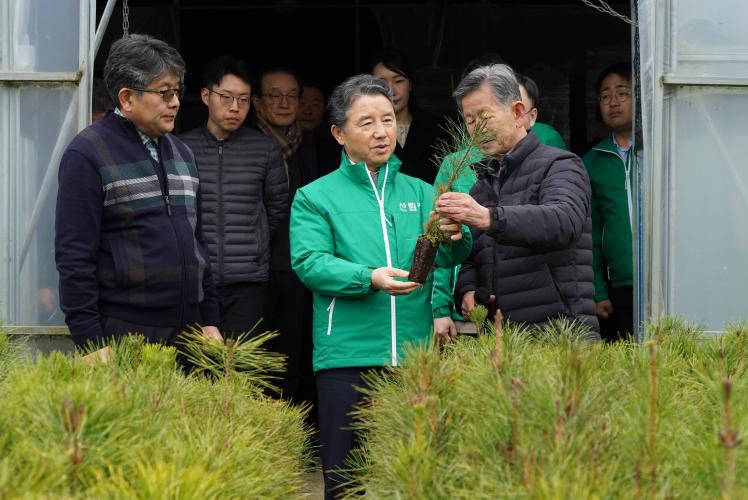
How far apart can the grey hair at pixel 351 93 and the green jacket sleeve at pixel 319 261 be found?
29 cm

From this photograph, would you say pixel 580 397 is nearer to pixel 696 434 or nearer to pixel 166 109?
pixel 696 434

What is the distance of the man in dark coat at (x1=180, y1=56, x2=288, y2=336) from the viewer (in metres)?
5.10

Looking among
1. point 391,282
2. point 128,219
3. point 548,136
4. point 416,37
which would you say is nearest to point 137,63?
point 128,219

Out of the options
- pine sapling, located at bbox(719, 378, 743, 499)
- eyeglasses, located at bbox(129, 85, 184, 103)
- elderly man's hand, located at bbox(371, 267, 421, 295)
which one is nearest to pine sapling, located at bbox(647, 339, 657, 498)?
pine sapling, located at bbox(719, 378, 743, 499)

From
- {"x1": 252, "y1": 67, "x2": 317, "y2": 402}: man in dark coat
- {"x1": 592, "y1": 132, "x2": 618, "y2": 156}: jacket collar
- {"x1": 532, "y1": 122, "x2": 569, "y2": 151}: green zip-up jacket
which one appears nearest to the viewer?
{"x1": 532, "y1": 122, "x2": 569, "y2": 151}: green zip-up jacket

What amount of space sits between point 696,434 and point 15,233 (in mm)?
3106

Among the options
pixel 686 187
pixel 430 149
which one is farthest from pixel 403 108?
pixel 686 187

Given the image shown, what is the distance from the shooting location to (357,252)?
3.97 meters

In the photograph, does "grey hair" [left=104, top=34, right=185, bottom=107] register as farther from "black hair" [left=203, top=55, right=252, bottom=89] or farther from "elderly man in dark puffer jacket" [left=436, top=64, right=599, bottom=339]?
"black hair" [left=203, top=55, right=252, bottom=89]

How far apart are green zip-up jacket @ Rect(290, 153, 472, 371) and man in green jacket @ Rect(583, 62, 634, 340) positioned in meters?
1.39

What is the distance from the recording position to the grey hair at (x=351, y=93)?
13.3 ft

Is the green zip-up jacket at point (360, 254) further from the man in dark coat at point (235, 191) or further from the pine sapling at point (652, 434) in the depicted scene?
the pine sapling at point (652, 434)

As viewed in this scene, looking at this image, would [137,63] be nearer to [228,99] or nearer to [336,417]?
[228,99]

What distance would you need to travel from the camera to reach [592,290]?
4.12 meters
